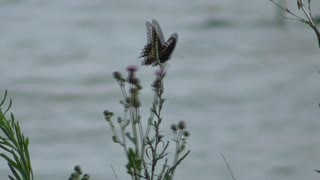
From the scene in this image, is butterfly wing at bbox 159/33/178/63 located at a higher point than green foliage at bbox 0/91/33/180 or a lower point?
higher

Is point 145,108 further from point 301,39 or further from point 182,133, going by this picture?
point 182,133

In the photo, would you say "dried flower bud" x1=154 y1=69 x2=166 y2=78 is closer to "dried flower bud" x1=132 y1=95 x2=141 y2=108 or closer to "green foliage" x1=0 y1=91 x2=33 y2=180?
"dried flower bud" x1=132 y1=95 x2=141 y2=108

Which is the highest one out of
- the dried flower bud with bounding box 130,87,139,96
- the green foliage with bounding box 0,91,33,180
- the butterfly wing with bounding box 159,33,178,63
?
the butterfly wing with bounding box 159,33,178,63

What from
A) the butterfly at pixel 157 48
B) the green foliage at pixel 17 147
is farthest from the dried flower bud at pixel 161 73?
the green foliage at pixel 17 147

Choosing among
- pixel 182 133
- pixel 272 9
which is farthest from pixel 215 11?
pixel 182 133

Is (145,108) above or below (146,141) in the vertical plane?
above

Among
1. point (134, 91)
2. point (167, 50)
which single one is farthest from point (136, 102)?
point (167, 50)

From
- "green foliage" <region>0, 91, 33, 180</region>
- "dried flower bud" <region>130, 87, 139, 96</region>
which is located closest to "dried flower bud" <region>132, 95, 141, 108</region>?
"dried flower bud" <region>130, 87, 139, 96</region>

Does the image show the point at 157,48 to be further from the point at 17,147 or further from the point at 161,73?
the point at 17,147
